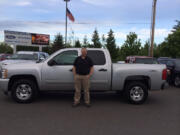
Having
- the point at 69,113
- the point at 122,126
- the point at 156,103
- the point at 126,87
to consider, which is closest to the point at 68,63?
the point at 69,113

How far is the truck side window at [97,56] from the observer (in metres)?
6.25

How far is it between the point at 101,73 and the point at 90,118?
5.65 feet

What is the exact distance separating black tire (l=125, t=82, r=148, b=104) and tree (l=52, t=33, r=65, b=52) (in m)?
40.0

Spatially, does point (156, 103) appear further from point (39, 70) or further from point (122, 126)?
point (39, 70)

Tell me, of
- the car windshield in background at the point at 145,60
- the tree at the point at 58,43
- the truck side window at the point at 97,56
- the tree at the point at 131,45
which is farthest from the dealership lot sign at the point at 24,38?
the truck side window at the point at 97,56

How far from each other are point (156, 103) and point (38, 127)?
13.9 feet

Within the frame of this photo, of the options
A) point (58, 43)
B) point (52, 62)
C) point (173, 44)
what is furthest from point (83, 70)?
point (58, 43)

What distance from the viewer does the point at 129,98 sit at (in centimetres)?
635

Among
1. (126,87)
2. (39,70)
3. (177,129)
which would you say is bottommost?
(177,129)

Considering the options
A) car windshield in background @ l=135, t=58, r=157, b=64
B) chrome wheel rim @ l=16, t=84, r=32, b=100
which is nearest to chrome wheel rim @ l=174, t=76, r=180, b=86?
car windshield in background @ l=135, t=58, r=157, b=64

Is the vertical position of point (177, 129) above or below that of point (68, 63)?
below

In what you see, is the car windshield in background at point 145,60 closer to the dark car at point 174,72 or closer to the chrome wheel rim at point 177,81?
the dark car at point 174,72

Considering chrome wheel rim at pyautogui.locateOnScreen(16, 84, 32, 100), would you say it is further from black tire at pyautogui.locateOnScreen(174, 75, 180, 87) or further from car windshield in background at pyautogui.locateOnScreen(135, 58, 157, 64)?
black tire at pyautogui.locateOnScreen(174, 75, 180, 87)

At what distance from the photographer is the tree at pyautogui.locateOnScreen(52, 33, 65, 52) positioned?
45631 millimetres
